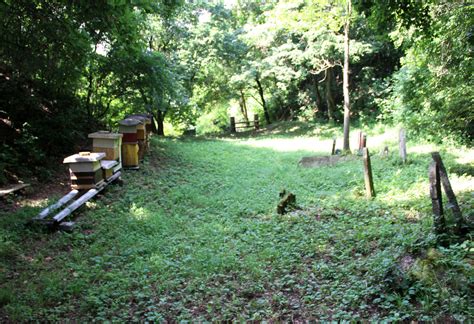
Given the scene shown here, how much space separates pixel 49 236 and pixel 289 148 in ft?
47.6

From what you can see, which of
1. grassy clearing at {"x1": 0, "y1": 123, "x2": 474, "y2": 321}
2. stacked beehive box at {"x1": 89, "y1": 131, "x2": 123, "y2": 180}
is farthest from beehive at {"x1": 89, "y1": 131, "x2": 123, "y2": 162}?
grassy clearing at {"x1": 0, "y1": 123, "x2": 474, "y2": 321}

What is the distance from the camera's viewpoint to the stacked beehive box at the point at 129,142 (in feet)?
37.3

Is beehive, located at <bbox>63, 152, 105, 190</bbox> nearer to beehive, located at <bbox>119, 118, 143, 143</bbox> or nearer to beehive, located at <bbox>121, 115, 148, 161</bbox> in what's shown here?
beehive, located at <bbox>119, 118, 143, 143</bbox>

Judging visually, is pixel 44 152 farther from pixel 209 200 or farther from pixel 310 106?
pixel 310 106

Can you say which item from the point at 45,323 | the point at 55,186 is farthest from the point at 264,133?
the point at 45,323

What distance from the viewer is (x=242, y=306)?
4613 mm

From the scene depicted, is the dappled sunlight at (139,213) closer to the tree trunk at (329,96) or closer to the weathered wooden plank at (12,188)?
the weathered wooden plank at (12,188)

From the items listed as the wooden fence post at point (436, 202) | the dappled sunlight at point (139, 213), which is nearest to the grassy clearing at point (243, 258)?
the dappled sunlight at point (139, 213)

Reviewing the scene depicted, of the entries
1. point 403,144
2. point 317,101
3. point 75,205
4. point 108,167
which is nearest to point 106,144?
point 108,167

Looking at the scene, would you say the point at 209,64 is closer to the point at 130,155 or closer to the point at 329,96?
the point at 329,96

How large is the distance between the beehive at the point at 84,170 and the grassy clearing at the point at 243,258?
1.71ft

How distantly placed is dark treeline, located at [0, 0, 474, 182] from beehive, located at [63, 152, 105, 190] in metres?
1.59

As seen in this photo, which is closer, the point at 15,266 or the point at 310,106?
the point at 15,266

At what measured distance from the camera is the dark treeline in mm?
7039
